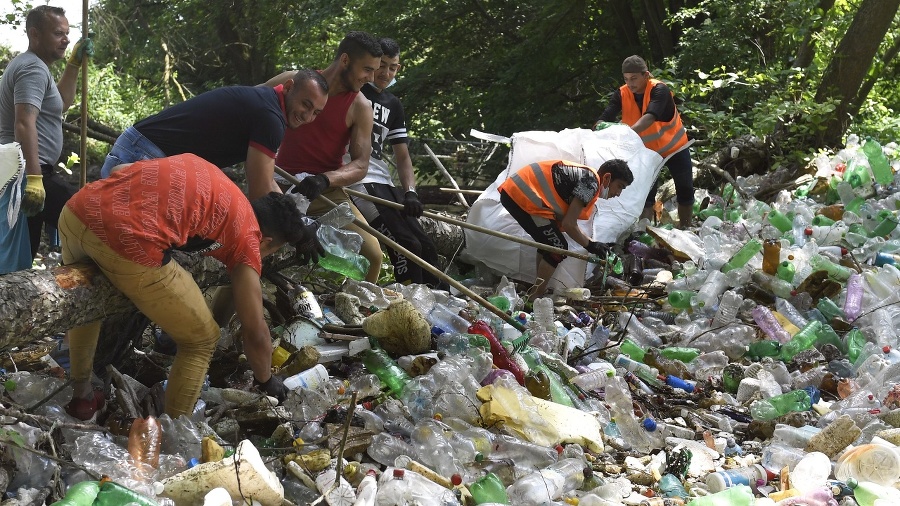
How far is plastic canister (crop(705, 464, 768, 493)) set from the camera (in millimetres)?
3436

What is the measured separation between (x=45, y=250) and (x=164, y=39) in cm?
756

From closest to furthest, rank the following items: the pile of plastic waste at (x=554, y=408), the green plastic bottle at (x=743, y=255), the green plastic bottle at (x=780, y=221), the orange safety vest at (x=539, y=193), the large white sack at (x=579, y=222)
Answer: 1. the pile of plastic waste at (x=554, y=408)
2. the green plastic bottle at (x=743, y=255)
3. the orange safety vest at (x=539, y=193)
4. the large white sack at (x=579, y=222)
5. the green plastic bottle at (x=780, y=221)

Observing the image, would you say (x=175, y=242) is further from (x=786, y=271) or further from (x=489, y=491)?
(x=786, y=271)

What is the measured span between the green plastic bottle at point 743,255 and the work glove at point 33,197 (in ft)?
13.1

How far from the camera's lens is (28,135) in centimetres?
416

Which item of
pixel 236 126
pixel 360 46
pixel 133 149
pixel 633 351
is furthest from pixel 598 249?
pixel 133 149

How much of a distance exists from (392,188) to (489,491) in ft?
8.90

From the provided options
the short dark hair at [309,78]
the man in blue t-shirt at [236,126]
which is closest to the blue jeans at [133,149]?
the man in blue t-shirt at [236,126]

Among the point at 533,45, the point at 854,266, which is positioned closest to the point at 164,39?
the point at 533,45

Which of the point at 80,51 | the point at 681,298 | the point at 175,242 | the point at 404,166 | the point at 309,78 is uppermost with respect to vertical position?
the point at 309,78

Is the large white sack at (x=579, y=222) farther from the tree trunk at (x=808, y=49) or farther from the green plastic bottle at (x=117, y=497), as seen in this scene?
the green plastic bottle at (x=117, y=497)

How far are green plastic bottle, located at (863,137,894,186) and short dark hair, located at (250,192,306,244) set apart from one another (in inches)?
219

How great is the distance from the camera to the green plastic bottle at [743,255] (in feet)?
19.4

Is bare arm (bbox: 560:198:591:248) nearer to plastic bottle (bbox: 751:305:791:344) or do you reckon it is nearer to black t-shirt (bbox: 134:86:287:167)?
plastic bottle (bbox: 751:305:791:344)
